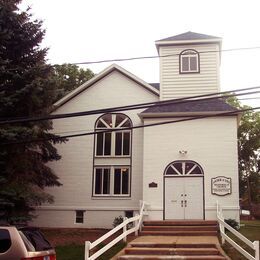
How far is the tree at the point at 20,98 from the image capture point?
19094 millimetres

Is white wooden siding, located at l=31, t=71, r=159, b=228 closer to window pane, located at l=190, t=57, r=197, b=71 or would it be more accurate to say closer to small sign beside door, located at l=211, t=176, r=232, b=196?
window pane, located at l=190, t=57, r=197, b=71

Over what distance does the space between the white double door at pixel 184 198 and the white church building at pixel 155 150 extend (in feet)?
0.17

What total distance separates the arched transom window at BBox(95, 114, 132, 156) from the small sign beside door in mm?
5829

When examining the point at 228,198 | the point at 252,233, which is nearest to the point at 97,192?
the point at 228,198

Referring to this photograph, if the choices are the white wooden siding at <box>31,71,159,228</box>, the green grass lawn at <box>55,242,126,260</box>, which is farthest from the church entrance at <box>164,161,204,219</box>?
the green grass lawn at <box>55,242,126,260</box>

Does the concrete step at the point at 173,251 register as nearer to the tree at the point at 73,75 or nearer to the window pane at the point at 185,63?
the window pane at the point at 185,63

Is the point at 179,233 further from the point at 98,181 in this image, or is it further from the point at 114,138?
the point at 114,138

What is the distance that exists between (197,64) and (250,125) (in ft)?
89.4

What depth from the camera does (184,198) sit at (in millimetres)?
24047

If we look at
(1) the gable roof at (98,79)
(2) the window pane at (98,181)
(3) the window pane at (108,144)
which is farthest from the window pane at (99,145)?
(1) the gable roof at (98,79)

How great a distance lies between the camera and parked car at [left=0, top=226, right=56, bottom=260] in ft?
31.1

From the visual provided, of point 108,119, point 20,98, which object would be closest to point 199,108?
point 108,119

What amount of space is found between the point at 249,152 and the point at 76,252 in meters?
41.5

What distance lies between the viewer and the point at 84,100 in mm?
28078
